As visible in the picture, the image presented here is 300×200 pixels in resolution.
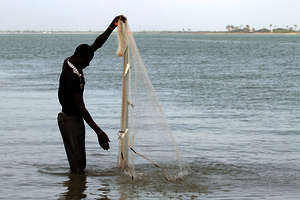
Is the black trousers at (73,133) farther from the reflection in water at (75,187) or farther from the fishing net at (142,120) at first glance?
the fishing net at (142,120)

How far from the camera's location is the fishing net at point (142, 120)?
24.9 feet

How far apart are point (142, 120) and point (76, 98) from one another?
0.90m

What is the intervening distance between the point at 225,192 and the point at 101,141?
62.4 inches

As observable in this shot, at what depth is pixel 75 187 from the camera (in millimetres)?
7672

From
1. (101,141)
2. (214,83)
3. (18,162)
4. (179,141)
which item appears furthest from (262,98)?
(101,141)

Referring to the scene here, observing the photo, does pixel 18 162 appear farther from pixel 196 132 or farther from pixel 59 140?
pixel 196 132

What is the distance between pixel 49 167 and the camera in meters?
8.89

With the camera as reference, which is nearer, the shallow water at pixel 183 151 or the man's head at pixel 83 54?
the man's head at pixel 83 54

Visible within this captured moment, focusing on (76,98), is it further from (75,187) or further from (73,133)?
(75,187)

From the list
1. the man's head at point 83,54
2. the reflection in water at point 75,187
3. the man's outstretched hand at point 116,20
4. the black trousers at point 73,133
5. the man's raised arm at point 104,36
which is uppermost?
the man's outstretched hand at point 116,20

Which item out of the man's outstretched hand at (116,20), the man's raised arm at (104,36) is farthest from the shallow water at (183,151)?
the man's outstretched hand at (116,20)

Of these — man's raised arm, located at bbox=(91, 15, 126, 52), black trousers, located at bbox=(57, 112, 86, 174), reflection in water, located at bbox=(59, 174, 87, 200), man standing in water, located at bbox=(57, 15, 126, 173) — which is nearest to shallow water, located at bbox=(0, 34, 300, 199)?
reflection in water, located at bbox=(59, 174, 87, 200)

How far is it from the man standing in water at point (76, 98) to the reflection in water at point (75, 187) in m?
0.36

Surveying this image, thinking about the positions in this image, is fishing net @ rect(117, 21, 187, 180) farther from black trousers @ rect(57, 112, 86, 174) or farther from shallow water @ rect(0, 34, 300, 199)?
black trousers @ rect(57, 112, 86, 174)
